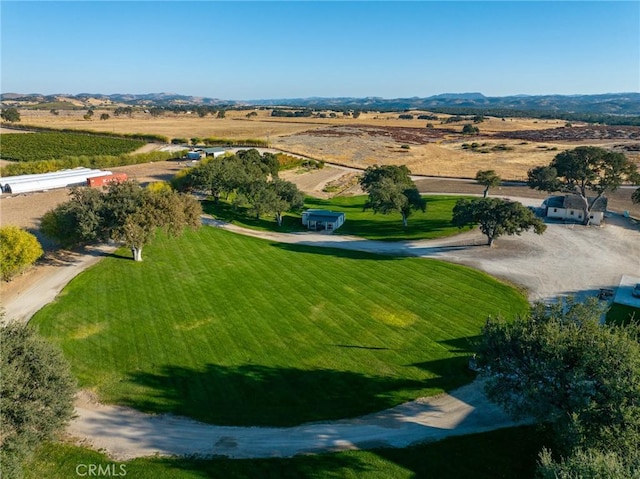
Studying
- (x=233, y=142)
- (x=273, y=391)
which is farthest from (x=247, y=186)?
(x=233, y=142)

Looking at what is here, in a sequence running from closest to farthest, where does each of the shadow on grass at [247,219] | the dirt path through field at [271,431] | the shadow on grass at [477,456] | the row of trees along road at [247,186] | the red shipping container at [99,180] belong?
1. the shadow on grass at [477,456]
2. the dirt path through field at [271,431]
3. the row of trees along road at [247,186]
4. the shadow on grass at [247,219]
5. the red shipping container at [99,180]

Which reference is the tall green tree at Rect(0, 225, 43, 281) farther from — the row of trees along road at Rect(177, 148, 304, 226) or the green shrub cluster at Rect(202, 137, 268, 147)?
the green shrub cluster at Rect(202, 137, 268, 147)

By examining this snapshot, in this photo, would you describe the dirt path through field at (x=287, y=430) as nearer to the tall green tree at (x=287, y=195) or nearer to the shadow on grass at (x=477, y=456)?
the shadow on grass at (x=477, y=456)

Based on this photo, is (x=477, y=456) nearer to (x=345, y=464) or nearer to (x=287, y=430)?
(x=345, y=464)

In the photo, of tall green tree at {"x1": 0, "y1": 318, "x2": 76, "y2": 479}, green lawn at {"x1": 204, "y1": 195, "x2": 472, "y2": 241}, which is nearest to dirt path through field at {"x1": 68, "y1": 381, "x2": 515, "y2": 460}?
tall green tree at {"x1": 0, "y1": 318, "x2": 76, "y2": 479}

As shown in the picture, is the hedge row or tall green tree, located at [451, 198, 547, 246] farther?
the hedge row

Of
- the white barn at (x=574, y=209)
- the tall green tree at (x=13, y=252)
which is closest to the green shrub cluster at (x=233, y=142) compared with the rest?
the white barn at (x=574, y=209)
